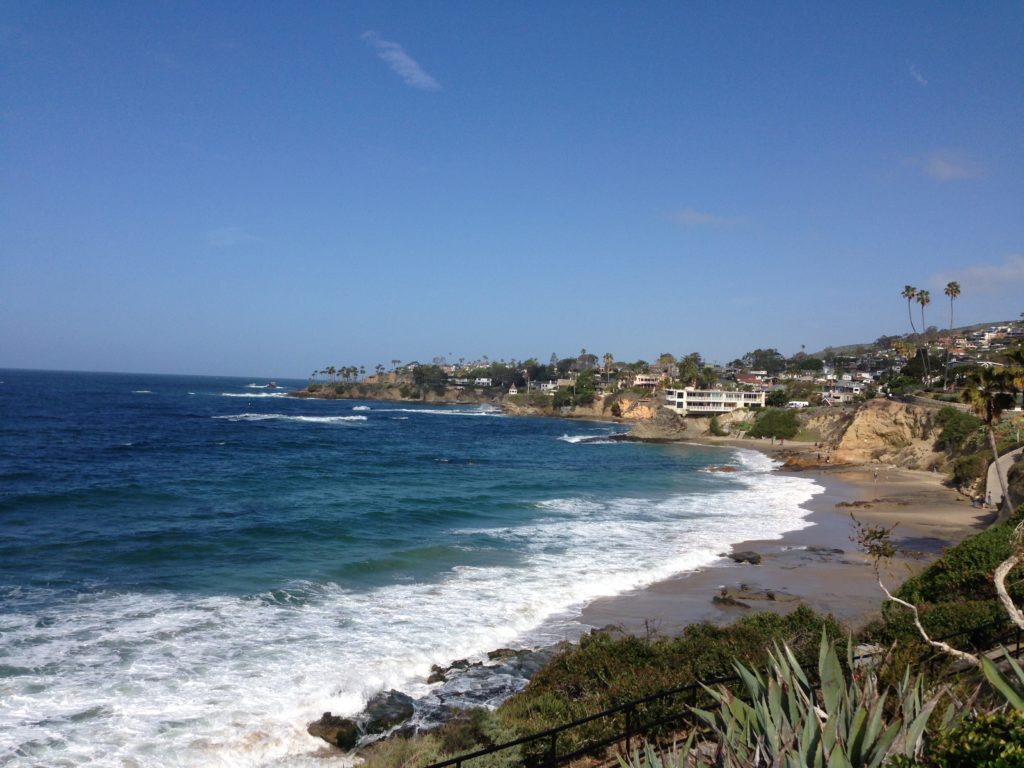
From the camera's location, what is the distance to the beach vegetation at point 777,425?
82.2 meters

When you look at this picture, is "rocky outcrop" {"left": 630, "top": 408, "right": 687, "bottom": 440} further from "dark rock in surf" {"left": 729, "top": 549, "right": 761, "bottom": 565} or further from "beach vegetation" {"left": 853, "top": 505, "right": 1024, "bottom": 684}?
"beach vegetation" {"left": 853, "top": 505, "right": 1024, "bottom": 684}

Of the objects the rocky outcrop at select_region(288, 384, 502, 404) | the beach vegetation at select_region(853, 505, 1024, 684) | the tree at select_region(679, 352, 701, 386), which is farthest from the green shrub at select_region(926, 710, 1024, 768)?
the rocky outcrop at select_region(288, 384, 502, 404)

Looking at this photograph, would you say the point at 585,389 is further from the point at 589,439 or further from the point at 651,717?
the point at 651,717

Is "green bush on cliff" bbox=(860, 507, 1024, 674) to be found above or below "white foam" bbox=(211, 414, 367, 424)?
above

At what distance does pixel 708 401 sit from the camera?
108750mm

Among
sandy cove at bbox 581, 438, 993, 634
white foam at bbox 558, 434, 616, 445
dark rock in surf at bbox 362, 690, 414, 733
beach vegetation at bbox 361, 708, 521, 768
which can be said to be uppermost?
beach vegetation at bbox 361, 708, 521, 768

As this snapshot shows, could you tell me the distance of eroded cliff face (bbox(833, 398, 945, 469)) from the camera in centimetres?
5784

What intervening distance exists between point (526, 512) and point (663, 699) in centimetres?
2368

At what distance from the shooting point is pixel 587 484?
147ft

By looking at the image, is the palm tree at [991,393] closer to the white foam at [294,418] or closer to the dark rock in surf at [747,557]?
the dark rock in surf at [747,557]

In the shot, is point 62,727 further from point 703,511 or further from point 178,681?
point 703,511

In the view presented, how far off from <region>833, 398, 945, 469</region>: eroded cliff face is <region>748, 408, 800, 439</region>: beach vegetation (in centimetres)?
1690

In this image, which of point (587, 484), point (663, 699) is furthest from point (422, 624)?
point (587, 484)

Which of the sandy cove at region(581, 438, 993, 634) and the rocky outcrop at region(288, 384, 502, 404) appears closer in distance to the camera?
the sandy cove at region(581, 438, 993, 634)
